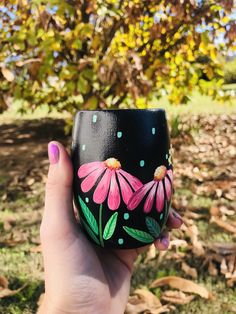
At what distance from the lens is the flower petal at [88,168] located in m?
1.42

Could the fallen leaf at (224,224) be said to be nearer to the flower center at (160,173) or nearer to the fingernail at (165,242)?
the fingernail at (165,242)

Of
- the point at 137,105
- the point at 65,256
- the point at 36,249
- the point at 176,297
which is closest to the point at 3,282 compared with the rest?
the point at 36,249

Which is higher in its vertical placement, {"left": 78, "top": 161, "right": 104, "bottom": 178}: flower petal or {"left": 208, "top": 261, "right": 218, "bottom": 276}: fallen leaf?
{"left": 78, "top": 161, "right": 104, "bottom": 178}: flower petal

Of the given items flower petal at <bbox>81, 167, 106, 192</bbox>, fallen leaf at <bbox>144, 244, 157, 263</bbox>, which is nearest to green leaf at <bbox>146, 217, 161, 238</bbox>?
flower petal at <bbox>81, 167, 106, 192</bbox>

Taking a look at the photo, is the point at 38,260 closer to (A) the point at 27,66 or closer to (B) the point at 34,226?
(B) the point at 34,226

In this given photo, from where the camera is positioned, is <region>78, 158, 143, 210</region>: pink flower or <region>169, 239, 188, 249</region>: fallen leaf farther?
<region>169, 239, 188, 249</region>: fallen leaf

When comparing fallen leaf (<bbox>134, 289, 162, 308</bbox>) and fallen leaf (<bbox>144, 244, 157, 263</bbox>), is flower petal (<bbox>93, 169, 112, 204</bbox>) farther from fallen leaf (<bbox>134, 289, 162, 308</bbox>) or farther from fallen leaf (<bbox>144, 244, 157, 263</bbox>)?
fallen leaf (<bbox>144, 244, 157, 263</bbox>)

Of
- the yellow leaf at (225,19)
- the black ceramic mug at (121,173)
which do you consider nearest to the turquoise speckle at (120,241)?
the black ceramic mug at (121,173)

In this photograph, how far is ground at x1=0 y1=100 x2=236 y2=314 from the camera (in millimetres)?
2344

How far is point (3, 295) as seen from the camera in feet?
7.51

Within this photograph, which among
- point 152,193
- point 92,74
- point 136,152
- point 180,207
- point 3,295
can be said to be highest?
point 92,74

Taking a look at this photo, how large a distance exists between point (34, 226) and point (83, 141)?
177 cm

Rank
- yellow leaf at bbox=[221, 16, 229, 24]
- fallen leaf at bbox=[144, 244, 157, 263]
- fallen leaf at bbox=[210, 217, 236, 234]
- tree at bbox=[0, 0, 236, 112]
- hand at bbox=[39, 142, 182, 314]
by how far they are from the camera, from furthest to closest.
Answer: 1. yellow leaf at bbox=[221, 16, 229, 24]
2. tree at bbox=[0, 0, 236, 112]
3. fallen leaf at bbox=[210, 217, 236, 234]
4. fallen leaf at bbox=[144, 244, 157, 263]
5. hand at bbox=[39, 142, 182, 314]

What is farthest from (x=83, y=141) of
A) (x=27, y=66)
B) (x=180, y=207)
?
(x=27, y=66)
